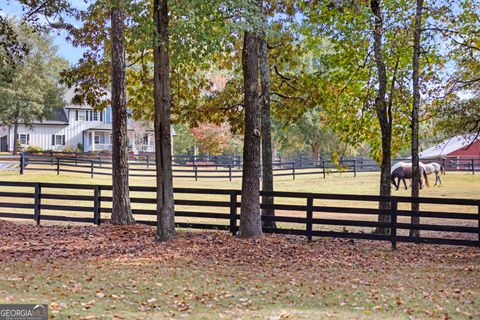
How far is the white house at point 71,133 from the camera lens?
190 ft

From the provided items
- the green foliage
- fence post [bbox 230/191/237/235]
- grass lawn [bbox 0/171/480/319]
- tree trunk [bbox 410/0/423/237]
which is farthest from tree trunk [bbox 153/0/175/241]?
the green foliage

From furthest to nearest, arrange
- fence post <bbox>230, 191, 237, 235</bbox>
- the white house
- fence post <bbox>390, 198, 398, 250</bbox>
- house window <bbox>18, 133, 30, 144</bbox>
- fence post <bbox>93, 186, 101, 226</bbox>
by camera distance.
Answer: the white house → house window <bbox>18, 133, 30, 144</bbox> → fence post <bbox>93, 186, 101, 226</bbox> → fence post <bbox>230, 191, 237, 235</bbox> → fence post <bbox>390, 198, 398, 250</bbox>

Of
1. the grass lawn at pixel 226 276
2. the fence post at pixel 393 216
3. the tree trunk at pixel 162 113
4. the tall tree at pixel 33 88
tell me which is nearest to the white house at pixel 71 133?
the tall tree at pixel 33 88

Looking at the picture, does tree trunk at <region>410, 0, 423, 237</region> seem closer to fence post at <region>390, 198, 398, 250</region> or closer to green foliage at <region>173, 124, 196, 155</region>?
fence post at <region>390, 198, 398, 250</region>

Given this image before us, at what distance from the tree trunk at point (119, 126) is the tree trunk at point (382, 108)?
6.94 metres

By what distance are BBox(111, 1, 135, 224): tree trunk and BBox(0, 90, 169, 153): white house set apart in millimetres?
44134

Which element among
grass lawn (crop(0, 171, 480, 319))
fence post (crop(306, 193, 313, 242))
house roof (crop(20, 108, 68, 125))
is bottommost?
grass lawn (crop(0, 171, 480, 319))

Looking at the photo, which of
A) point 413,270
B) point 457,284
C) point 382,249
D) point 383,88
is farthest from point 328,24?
point 457,284

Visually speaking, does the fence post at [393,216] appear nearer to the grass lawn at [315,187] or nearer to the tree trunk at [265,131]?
the tree trunk at [265,131]

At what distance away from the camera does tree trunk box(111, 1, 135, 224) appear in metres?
14.5

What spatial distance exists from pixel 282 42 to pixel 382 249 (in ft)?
24.5

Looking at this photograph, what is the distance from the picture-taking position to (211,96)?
18.2 metres

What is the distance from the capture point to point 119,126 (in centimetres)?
1467

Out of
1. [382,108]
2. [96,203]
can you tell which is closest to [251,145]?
[382,108]
